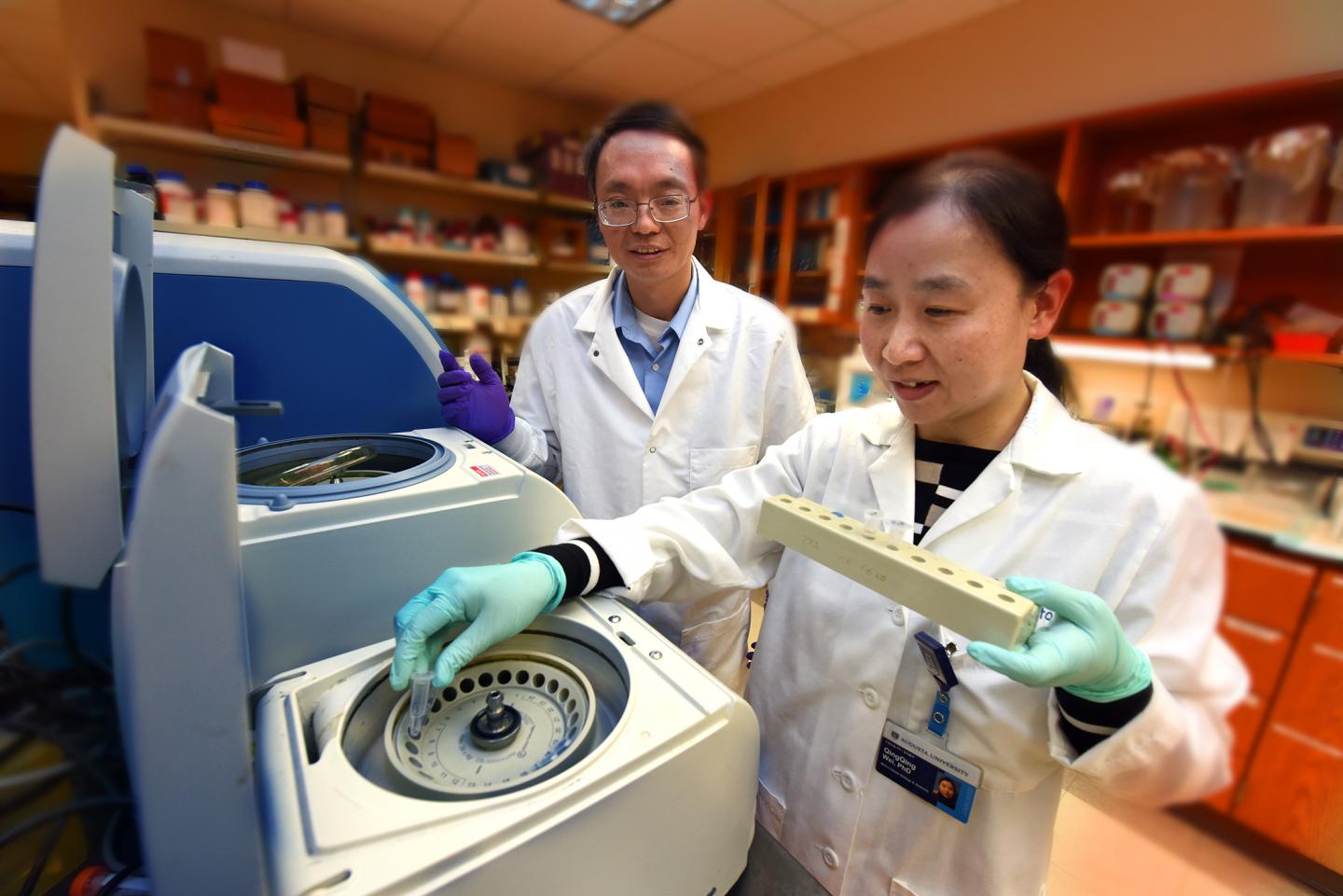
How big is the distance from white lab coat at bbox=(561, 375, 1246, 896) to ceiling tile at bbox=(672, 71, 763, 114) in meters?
0.48

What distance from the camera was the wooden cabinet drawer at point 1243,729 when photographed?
0.30 m

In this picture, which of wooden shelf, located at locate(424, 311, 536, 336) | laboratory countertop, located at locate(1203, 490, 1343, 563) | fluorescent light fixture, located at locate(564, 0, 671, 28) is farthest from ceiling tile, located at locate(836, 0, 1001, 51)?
wooden shelf, located at locate(424, 311, 536, 336)

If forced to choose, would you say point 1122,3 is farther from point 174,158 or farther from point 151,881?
point 174,158

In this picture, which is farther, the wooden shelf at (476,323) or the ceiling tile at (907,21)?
the wooden shelf at (476,323)

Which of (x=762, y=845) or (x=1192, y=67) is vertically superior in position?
(x=1192, y=67)

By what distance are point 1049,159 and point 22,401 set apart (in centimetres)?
109

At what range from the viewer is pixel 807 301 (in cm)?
59

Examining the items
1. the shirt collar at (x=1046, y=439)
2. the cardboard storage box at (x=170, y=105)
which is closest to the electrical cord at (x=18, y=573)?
the cardboard storage box at (x=170, y=105)

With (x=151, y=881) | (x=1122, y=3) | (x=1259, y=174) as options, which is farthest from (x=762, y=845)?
(x=1122, y=3)

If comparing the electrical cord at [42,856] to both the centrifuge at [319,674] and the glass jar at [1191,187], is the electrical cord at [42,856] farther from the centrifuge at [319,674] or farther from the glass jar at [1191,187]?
the glass jar at [1191,187]

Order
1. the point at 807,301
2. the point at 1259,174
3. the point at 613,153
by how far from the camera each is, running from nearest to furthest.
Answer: the point at 1259,174
the point at 807,301
the point at 613,153

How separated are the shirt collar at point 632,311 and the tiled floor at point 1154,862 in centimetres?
106

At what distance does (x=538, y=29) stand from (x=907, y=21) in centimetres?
49

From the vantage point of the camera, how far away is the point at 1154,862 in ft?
1.22
